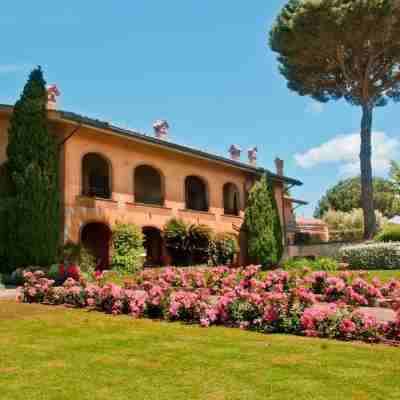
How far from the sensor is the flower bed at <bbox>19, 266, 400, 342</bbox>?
243 inches

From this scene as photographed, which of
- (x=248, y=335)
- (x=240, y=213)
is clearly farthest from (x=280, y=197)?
(x=248, y=335)

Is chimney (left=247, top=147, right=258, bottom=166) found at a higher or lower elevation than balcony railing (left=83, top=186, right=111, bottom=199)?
higher

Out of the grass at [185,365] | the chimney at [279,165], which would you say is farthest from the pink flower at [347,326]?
the chimney at [279,165]

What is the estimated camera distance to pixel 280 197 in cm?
2905

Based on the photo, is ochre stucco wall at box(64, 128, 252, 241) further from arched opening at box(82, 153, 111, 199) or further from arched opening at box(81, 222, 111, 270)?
arched opening at box(82, 153, 111, 199)

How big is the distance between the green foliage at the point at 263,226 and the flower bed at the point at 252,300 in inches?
485

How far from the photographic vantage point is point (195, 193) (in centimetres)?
2622

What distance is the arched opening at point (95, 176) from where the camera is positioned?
21.2 meters

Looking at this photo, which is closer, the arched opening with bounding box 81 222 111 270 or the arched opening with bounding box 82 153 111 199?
the arched opening with bounding box 81 222 111 270

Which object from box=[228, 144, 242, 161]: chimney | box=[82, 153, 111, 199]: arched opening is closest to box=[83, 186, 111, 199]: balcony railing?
box=[82, 153, 111, 199]: arched opening

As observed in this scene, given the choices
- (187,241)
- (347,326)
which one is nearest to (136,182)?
(187,241)

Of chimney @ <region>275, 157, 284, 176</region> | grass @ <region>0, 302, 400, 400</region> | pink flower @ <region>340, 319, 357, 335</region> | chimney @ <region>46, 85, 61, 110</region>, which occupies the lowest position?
grass @ <region>0, 302, 400, 400</region>

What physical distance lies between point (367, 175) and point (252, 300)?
60.3 feet

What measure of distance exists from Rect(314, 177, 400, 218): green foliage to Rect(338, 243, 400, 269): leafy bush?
40.9 meters
